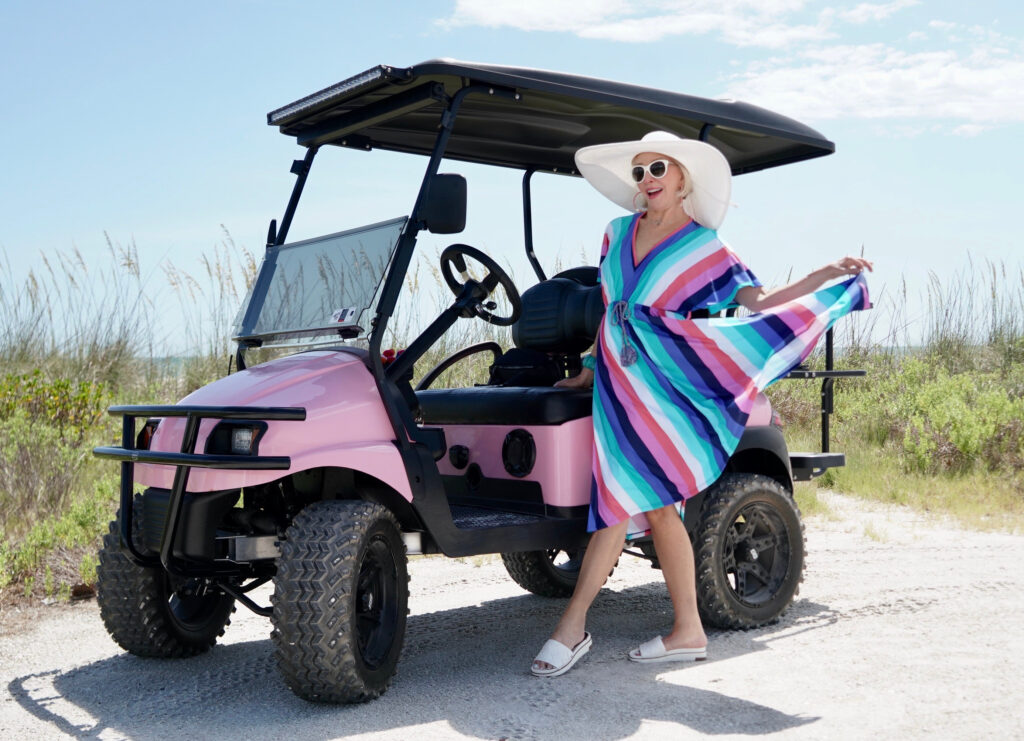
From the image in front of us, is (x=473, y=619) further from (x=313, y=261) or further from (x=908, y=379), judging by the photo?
(x=908, y=379)

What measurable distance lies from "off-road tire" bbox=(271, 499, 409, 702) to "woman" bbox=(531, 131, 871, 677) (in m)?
0.76

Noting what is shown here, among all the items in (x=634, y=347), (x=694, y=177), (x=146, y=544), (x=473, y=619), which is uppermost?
(x=694, y=177)

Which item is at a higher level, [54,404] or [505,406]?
[505,406]

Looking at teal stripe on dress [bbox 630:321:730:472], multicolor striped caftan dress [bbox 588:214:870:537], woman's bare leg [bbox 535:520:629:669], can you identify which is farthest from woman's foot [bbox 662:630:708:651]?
teal stripe on dress [bbox 630:321:730:472]

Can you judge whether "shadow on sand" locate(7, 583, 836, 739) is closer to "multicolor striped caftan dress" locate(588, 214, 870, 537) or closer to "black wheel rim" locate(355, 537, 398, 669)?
"black wheel rim" locate(355, 537, 398, 669)

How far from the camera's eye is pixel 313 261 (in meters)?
4.10

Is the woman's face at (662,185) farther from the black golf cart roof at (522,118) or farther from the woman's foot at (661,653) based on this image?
the woman's foot at (661,653)

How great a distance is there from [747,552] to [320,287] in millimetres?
2086

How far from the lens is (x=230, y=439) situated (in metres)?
3.36

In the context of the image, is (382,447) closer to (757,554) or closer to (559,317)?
(559,317)

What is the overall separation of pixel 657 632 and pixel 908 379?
297 inches

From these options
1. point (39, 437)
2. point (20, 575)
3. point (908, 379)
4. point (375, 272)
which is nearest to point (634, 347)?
point (375, 272)

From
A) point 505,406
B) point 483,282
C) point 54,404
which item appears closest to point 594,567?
point 505,406

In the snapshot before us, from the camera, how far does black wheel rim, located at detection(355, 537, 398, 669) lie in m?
3.45
